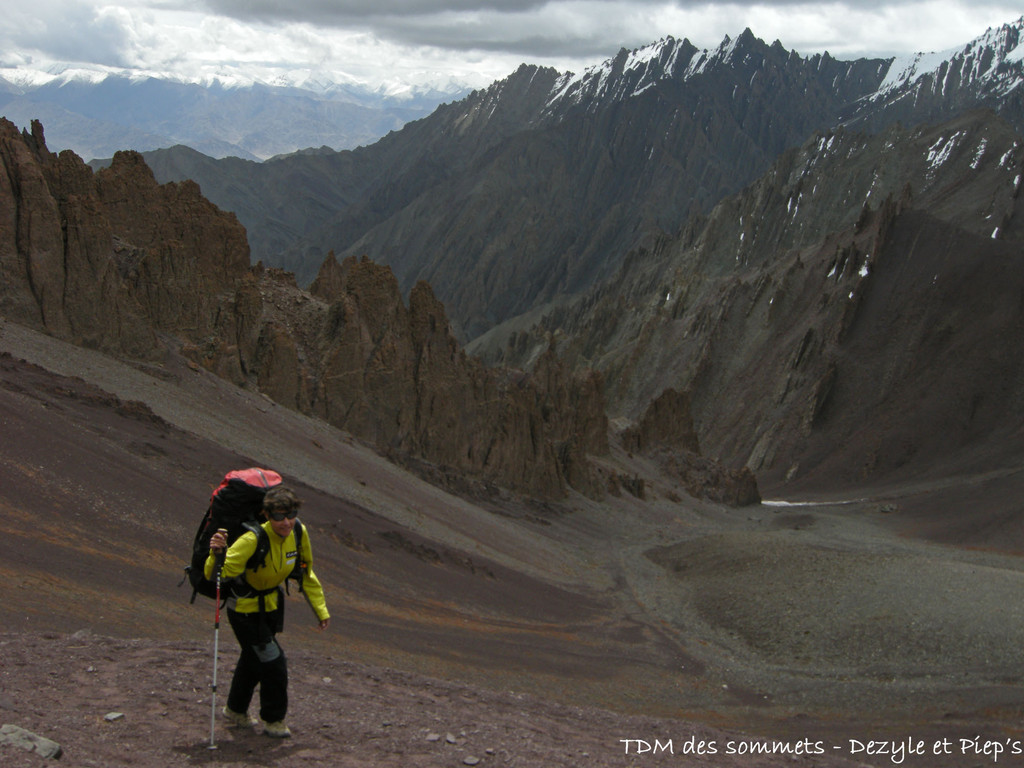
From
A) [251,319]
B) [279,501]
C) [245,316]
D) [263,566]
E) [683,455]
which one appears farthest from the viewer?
[683,455]

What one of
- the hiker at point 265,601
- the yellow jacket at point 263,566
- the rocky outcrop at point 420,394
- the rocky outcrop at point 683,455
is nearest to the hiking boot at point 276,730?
the hiker at point 265,601

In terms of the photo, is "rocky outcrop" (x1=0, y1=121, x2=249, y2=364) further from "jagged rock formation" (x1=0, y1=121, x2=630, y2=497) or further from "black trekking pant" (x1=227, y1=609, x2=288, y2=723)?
"black trekking pant" (x1=227, y1=609, x2=288, y2=723)

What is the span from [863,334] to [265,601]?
77937mm

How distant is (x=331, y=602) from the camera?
17328mm

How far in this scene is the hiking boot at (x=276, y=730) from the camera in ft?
25.4

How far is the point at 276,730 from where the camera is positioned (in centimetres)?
773

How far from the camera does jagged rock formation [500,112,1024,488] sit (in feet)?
229

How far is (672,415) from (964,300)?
1102 inches

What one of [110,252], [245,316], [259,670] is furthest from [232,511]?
[245,316]

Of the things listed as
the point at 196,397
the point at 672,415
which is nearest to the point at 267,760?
the point at 196,397

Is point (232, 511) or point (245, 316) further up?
point (245, 316)

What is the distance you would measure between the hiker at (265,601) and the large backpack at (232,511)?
0.38 feet

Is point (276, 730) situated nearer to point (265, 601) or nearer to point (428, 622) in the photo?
point (265, 601)

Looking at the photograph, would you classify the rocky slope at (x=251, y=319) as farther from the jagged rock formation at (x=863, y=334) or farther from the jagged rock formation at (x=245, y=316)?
the jagged rock formation at (x=863, y=334)
